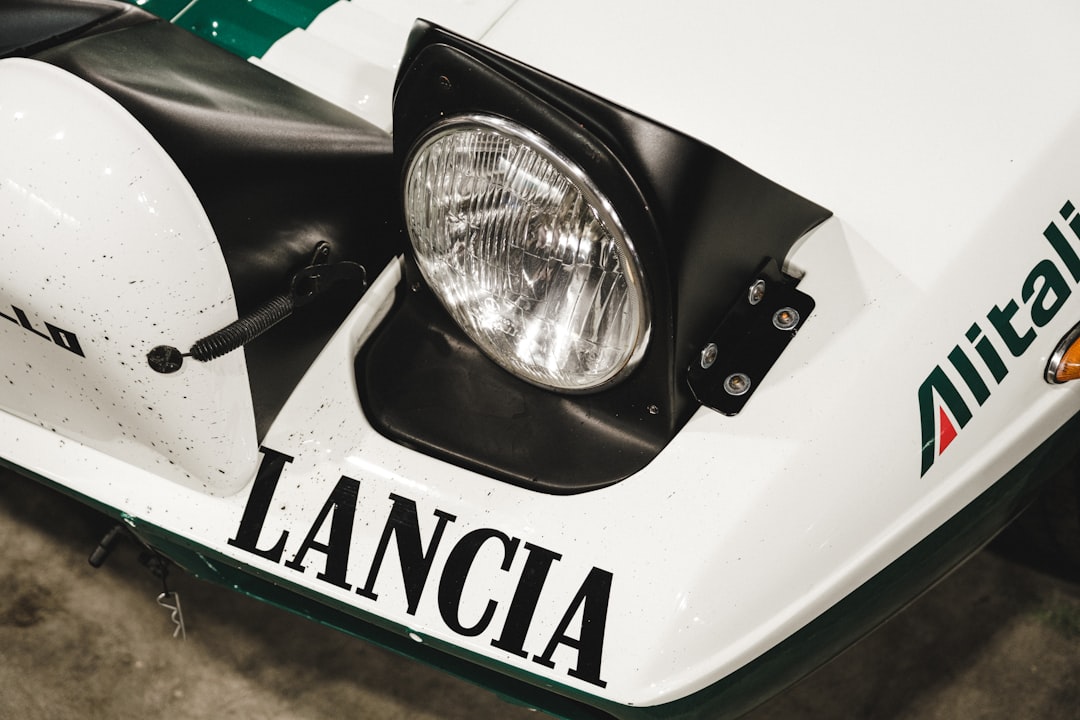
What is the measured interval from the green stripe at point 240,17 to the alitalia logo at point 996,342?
0.84m

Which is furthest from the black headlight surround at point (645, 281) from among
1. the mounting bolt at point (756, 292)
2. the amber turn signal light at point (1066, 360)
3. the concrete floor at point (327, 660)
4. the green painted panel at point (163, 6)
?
the concrete floor at point (327, 660)

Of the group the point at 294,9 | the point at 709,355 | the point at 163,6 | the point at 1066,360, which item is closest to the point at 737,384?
the point at 709,355

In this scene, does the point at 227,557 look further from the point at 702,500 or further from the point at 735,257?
the point at 735,257

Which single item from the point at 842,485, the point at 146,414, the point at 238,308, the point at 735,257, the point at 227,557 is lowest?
the point at 227,557

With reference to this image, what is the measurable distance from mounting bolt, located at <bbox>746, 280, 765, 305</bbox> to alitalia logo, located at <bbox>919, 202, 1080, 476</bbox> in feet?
0.58

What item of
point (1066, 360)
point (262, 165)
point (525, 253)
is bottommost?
point (262, 165)

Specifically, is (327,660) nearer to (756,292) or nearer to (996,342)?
(756,292)

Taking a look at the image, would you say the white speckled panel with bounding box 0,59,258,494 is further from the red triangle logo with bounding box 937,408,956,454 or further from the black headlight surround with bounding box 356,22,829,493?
the red triangle logo with bounding box 937,408,956,454

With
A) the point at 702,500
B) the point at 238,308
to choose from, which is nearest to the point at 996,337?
the point at 702,500

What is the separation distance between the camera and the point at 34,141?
1030mm

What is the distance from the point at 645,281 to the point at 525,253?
0.12 metres

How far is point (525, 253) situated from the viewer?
39.0 inches

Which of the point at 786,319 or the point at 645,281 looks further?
the point at 786,319

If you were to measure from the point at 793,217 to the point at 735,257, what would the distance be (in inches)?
3.1
